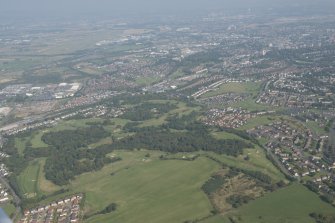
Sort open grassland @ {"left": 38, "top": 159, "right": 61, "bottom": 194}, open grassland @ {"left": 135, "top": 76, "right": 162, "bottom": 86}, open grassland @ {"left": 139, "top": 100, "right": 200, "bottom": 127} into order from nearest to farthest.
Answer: open grassland @ {"left": 38, "top": 159, "right": 61, "bottom": 194}
open grassland @ {"left": 139, "top": 100, "right": 200, "bottom": 127}
open grassland @ {"left": 135, "top": 76, "right": 162, "bottom": 86}

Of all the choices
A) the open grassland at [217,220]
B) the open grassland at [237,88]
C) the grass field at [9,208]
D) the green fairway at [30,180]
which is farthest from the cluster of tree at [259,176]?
the open grassland at [237,88]

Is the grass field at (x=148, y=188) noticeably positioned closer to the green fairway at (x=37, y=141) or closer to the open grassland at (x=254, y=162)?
the open grassland at (x=254, y=162)

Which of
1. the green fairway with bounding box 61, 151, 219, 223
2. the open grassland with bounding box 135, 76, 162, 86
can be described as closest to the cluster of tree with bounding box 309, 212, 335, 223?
the green fairway with bounding box 61, 151, 219, 223

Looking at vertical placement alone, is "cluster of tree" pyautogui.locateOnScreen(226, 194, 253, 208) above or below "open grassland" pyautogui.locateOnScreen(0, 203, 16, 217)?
above

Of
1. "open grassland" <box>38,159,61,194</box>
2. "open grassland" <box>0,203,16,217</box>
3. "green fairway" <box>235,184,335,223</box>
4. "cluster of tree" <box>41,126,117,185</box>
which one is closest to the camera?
"green fairway" <box>235,184,335,223</box>

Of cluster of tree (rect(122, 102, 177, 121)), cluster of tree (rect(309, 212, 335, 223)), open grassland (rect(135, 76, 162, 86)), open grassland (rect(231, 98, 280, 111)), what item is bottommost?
open grassland (rect(135, 76, 162, 86))

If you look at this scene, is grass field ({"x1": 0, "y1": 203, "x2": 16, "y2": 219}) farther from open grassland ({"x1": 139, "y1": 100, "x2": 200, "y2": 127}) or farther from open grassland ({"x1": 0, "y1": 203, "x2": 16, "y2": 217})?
open grassland ({"x1": 139, "y1": 100, "x2": 200, "y2": 127})

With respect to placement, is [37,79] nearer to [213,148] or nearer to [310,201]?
[213,148]
